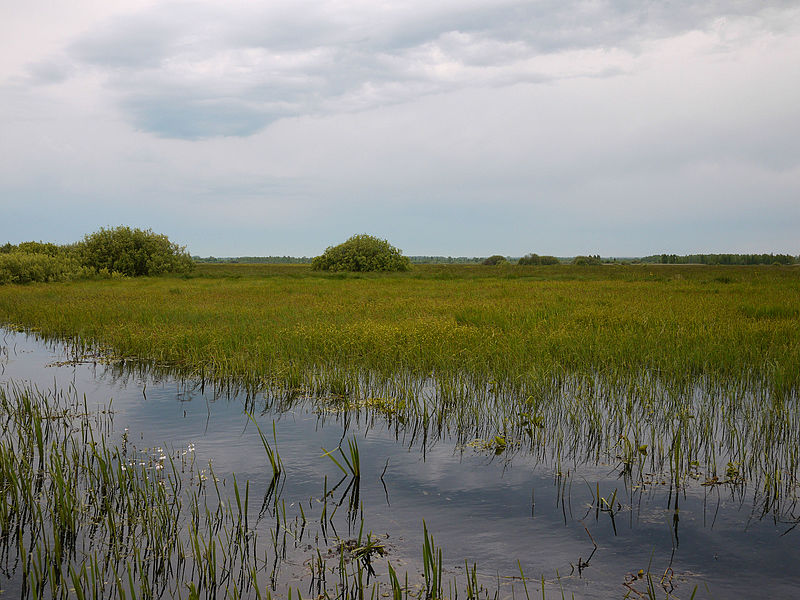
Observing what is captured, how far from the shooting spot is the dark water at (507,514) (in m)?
4.59

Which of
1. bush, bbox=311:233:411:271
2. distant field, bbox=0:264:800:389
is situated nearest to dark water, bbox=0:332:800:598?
distant field, bbox=0:264:800:389

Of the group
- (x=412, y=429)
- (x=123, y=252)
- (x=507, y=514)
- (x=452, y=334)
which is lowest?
(x=507, y=514)

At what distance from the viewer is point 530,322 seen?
15.6 meters

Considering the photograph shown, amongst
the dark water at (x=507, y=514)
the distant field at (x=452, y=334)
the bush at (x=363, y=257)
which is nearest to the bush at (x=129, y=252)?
the bush at (x=363, y=257)

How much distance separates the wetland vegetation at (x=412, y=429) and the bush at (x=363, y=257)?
125ft

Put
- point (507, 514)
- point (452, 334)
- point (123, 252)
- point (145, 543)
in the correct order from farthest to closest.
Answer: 1. point (123, 252)
2. point (452, 334)
3. point (507, 514)
4. point (145, 543)

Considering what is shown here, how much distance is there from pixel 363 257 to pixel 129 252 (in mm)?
20569

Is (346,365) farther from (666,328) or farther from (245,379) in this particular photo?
(666,328)

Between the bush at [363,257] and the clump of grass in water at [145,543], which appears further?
the bush at [363,257]

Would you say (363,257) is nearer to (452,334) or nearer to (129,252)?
(129,252)

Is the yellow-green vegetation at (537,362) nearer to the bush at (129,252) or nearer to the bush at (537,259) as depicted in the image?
the bush at (129,252)

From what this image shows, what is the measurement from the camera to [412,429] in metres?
8.27

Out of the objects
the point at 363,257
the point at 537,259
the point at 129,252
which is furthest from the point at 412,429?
the point at 537,259

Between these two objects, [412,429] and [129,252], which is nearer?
[412,429]
